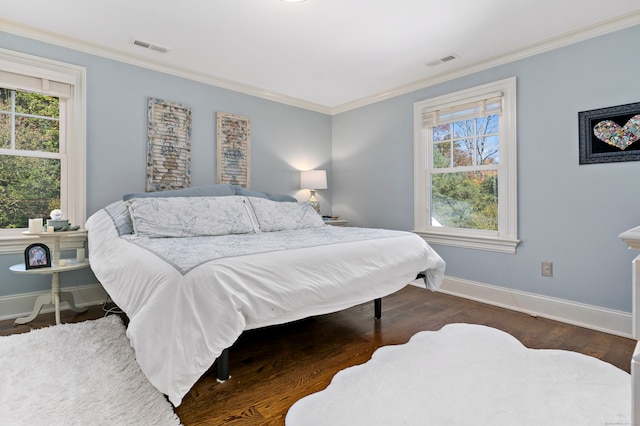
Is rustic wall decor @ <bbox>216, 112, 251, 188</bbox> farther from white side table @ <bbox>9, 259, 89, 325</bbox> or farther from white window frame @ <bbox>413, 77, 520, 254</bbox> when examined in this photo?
white window frame @ <bbox>413, 77, 520, 254</bbox>

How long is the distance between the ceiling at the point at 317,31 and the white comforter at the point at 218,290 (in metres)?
1.66

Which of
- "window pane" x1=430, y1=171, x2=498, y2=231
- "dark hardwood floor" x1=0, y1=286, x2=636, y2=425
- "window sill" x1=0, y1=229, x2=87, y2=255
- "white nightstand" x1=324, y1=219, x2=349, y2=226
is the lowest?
"dark hardwood floor" x1=0, y1=286, x2=636, y2=425

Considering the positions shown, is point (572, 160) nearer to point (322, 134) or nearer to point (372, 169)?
point (372, 169)

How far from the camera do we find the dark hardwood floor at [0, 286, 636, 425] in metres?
1.58

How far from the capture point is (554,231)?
285 centimetres

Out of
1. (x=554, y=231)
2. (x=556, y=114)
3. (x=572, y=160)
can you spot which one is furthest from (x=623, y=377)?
(x=556, y=114)

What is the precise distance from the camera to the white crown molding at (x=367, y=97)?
2.59m

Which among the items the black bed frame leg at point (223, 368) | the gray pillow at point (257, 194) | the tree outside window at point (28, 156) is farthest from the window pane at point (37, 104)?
the black bed frame leg at point (223, 368)

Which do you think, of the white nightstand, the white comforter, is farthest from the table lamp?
the white comforter

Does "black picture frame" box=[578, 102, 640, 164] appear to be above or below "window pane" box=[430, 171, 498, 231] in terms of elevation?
above

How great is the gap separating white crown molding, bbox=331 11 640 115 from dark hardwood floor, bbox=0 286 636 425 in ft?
7.56

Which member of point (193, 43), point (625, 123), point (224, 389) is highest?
point (193, 43)

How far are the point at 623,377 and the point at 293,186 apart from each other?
3616 mm

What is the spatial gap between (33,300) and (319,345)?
8.05ft
